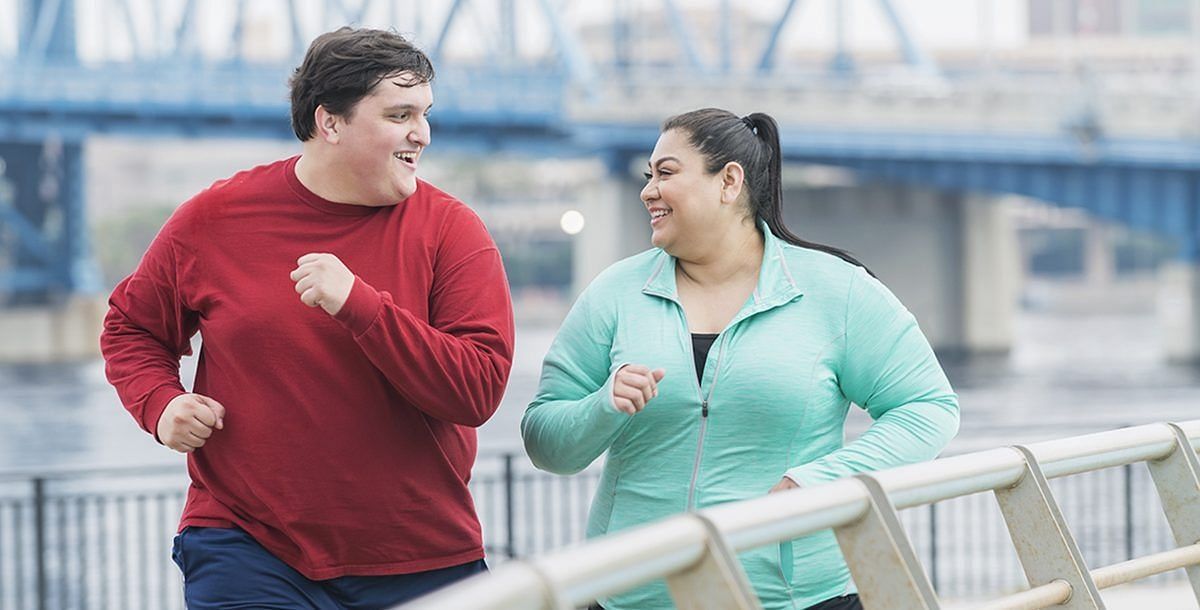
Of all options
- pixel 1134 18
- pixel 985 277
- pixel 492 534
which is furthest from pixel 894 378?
pixel 1134 18

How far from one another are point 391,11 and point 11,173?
604 inches

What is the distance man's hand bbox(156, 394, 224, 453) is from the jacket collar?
0.81m

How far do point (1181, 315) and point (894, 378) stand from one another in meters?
43.0

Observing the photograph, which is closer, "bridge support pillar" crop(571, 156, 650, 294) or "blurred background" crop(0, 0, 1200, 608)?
"blurred background" crop(0, 0, 1200, 608)

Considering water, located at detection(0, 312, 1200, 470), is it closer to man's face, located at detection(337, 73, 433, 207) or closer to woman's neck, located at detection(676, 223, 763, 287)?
woman's neck, located at detection(676, 223, 763, 287)

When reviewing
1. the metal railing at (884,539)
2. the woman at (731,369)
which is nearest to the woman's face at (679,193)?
the woman at (731,369)

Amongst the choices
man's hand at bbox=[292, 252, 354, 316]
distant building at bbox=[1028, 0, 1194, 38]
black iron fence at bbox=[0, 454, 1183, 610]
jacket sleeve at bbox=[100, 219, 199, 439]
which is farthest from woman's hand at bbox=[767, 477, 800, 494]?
distant building at bbox=[1028, 0, 1194, 38]

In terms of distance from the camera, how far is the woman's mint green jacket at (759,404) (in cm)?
339

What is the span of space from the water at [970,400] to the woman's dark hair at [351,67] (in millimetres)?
13729

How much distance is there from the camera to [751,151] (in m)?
3.57

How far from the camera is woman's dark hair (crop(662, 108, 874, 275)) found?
11.5ft

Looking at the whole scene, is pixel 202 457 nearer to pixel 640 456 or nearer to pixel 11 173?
pixel 640 456

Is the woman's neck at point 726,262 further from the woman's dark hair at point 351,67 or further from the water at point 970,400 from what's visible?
the water at point 970,400

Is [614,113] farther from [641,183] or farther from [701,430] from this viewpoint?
[701,430]
